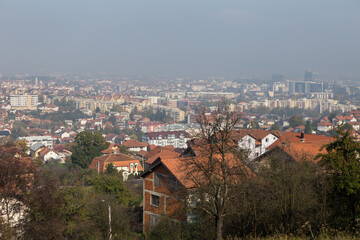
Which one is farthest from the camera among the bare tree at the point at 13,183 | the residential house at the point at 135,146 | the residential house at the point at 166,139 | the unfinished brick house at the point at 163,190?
the residential house at the point at 166,139

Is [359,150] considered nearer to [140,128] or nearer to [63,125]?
[140,128]

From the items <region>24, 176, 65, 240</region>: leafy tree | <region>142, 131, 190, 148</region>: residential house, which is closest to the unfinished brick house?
<region>24, 176, 65, 240</region>: leafy tree

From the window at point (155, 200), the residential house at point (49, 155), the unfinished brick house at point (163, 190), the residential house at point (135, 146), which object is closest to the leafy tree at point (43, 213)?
the unfinished brick house at point (163, 190)

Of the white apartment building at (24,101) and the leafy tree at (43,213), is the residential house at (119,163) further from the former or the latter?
the white apartment building at (24,101)

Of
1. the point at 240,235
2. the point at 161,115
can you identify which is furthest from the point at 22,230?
the point at 161,115

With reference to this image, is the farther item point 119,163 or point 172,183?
point 119,163

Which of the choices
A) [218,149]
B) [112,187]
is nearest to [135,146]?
[112,187]

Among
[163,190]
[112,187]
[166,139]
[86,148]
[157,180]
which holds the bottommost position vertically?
[166,139]

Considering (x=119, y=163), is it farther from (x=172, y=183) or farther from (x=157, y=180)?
(x=172, y=183)
